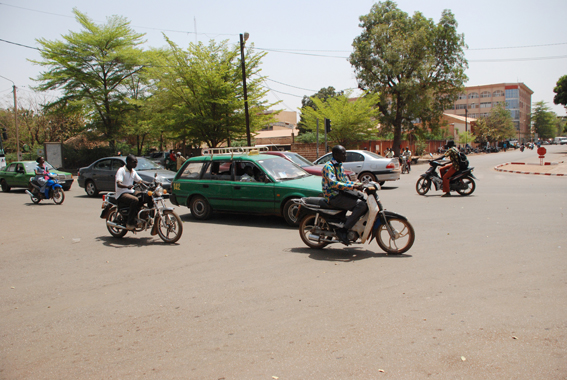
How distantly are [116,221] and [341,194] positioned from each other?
4.72 metres

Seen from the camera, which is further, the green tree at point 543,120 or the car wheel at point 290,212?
the green tree at point 543,120

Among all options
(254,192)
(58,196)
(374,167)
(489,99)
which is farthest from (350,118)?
(489,99)

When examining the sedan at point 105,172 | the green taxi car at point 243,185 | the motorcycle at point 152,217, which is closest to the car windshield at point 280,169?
the green taxi car at point 243,185

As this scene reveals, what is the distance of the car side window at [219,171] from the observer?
10.7m

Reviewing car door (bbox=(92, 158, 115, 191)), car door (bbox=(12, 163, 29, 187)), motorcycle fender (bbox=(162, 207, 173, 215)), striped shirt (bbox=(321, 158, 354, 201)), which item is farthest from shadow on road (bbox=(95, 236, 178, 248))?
car door (bbox=(12, 163, 29, 187))

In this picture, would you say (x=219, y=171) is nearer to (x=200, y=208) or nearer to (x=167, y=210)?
(x=200, y=208)

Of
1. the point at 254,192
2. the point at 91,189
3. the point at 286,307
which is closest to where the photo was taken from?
the point at 286,307

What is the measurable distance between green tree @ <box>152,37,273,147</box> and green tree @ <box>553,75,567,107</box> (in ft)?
157

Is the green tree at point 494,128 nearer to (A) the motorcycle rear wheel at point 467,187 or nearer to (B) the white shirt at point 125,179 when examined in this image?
(A) the motorcycle rear wheel at point 467,187

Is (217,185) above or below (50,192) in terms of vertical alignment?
above

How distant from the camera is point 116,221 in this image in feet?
29.3

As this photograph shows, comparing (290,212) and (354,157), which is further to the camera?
(354,157)

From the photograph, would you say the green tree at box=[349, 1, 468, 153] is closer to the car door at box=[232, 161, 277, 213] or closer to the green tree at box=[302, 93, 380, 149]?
the green tree at box=[302, 93, 380, 149]

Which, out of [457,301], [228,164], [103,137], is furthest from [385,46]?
[457,301]
